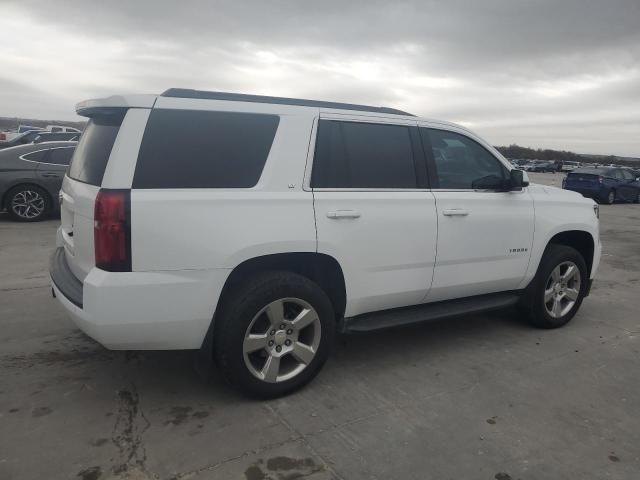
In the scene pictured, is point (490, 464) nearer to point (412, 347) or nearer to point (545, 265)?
point (412, 347)

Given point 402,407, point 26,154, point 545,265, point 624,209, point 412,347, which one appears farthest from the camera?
point 624,209

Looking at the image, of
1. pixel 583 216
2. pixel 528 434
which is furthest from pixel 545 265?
pixel 528 434

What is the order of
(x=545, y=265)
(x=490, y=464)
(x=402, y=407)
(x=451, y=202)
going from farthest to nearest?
(x=545, y=265) → (x=451, y=202) → (x=402, y=407) → (x=490, y=464)

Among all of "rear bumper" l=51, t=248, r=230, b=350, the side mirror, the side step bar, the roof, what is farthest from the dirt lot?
the roof

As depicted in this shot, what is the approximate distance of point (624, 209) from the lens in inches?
750

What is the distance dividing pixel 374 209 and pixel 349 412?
131cm

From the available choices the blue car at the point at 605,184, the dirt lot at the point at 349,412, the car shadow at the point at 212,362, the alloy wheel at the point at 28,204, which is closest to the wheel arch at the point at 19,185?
the alloy wheel at the point at 28,204

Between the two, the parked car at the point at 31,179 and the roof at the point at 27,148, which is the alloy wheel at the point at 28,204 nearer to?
the parked car at the point at 31,179

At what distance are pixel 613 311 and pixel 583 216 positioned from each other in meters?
1.33

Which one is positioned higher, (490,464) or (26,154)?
(26,154)

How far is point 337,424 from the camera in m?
3.09

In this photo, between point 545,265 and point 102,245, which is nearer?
point 102,245

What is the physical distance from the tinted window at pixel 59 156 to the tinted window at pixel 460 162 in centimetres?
833

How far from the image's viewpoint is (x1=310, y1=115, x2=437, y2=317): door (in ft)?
11.3
